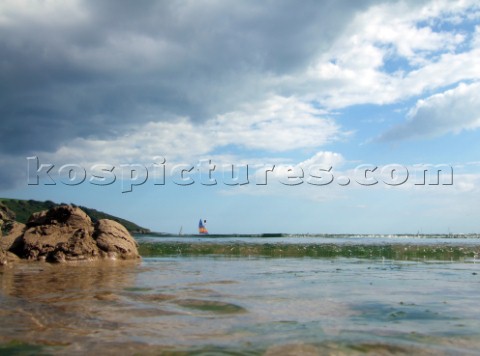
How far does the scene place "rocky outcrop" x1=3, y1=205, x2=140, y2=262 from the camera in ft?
67.7

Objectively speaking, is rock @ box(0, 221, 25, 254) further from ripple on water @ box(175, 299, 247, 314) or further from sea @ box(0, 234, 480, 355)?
ripple on water @ box(175, 299, 247, 314)

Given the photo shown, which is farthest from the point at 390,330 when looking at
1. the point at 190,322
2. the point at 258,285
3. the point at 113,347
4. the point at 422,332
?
the point at 258,285

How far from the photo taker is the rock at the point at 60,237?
67.3ft

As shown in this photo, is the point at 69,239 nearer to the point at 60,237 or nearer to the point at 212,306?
the point at 60,237

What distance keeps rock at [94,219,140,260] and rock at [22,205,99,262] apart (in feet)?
1.43

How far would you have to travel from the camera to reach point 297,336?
6211 mm

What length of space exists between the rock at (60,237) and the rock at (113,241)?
1.43ft

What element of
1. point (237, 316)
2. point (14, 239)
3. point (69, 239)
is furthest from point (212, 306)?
point (14, 239)

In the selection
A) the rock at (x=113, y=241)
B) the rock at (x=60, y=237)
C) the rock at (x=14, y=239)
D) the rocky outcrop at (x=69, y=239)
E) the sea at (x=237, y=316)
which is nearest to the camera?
the sea at (x=237, y=316)

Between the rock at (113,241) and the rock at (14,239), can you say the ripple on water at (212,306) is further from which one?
the rock at (113,241)

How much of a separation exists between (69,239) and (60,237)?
0.62 metres

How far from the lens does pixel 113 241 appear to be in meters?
22.8

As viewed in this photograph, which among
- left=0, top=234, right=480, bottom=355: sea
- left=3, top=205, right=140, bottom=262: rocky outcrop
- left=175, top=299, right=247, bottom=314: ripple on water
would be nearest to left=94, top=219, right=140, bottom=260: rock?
left=3, top=205, right=140, bottom=262: rocky outcrop

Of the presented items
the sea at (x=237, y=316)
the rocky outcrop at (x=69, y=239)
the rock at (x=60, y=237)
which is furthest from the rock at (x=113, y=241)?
the sea at (x=237, y=316)
